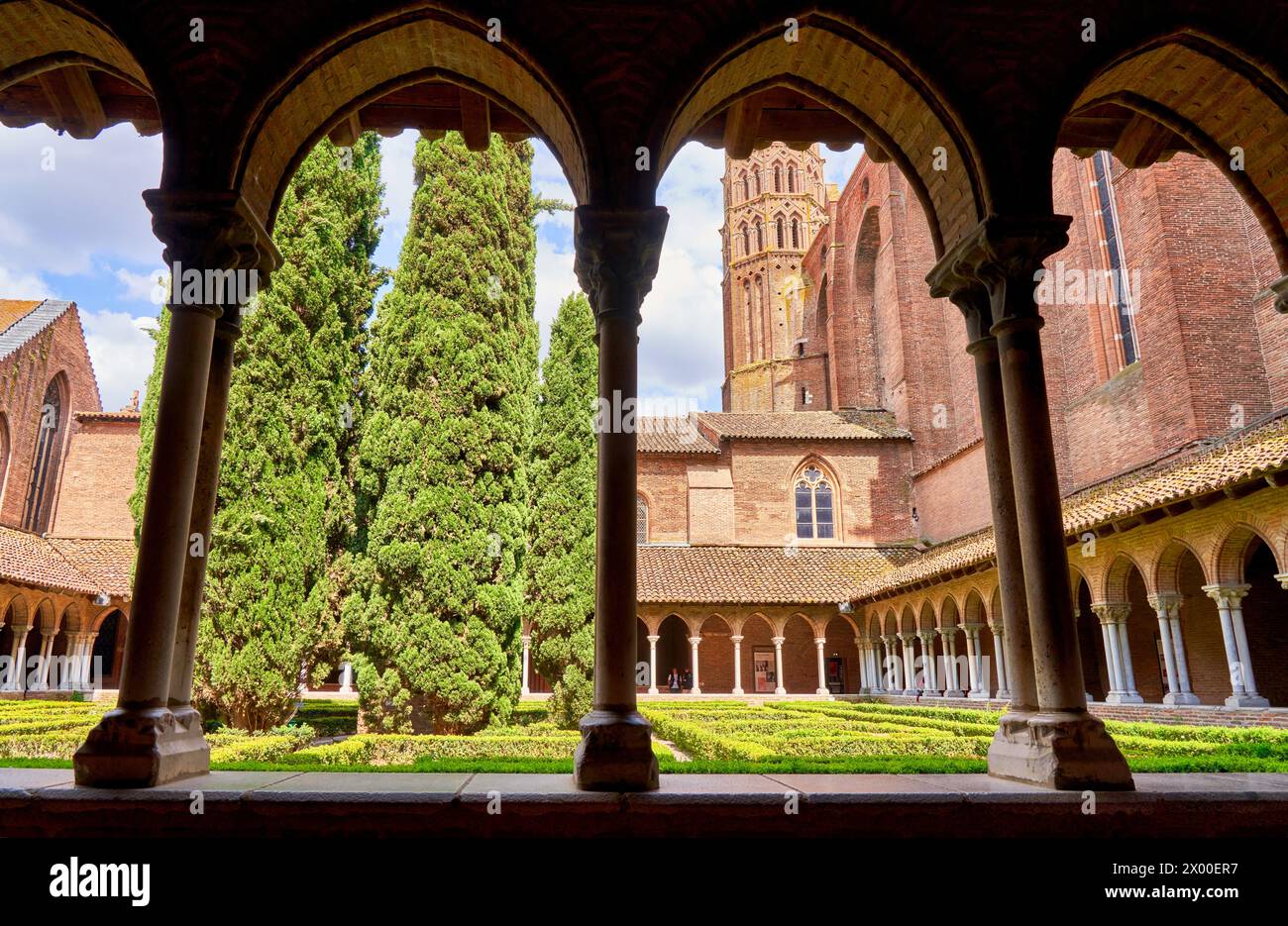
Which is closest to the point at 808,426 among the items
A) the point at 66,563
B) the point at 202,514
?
the point at 66,563

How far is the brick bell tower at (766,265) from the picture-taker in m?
44.6

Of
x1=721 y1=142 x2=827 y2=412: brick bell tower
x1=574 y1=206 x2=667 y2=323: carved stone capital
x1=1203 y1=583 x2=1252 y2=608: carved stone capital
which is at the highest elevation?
x1=721 y1=142 x2=827 y2=412: brick bell tower

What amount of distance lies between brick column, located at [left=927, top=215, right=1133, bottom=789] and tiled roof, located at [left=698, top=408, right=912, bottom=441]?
2254 cm

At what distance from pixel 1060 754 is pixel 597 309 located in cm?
323

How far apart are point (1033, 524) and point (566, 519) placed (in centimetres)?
1054

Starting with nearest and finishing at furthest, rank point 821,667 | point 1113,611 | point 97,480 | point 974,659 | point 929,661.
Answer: point 1113,611
point 974,659
point 929,661
point 821,667
point 97,480

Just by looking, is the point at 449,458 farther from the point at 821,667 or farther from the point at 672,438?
the point at 672,438

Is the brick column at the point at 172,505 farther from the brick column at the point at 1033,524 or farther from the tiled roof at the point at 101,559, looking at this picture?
the tiled roof at the point at 101,559

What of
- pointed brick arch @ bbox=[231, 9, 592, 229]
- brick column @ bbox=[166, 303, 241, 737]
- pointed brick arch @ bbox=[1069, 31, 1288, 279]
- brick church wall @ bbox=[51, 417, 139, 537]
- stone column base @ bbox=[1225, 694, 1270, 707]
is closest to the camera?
brick column @ bbox=[166, 303, 241, 737]

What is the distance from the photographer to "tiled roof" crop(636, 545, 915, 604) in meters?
22.8

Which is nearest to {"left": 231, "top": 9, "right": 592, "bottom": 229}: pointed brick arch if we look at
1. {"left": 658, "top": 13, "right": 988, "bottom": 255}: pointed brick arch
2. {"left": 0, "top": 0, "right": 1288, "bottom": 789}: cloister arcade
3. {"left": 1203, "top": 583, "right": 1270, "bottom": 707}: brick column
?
{"left": 0, "top": 0, "right": 1288, "bottom": 789}: cloister arcade

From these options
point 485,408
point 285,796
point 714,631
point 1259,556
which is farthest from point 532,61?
point 714,631

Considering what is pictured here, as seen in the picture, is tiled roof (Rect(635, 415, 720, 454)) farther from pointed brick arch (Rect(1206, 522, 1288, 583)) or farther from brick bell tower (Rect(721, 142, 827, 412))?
pointed brick arch (Rect(1206, 522, 1288, 583))

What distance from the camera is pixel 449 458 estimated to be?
11.8 metres
